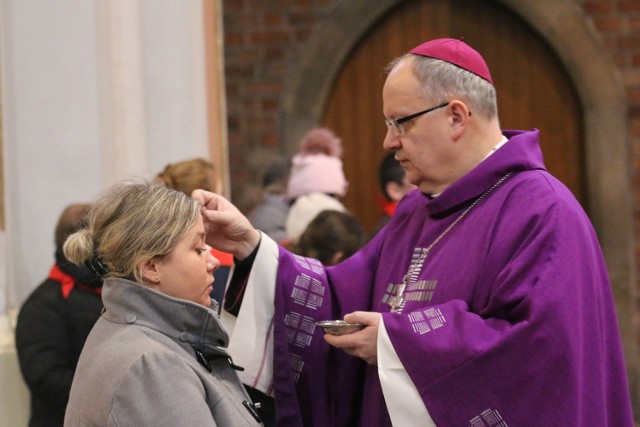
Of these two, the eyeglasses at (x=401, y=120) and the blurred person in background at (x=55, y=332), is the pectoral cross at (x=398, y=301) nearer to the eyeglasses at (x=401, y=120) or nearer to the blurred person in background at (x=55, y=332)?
the eyeglasses at (x=401, y=120)

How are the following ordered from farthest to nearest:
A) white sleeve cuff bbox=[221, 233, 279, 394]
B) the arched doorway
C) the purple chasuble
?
the arched doorway
white sleeve cuff bbox=[221, 233, 279, 394]
the purple chasuble

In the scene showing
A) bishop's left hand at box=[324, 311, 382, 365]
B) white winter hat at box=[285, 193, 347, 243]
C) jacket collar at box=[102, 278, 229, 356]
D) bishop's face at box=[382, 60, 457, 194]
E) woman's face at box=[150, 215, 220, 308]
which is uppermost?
bishop's face at box=[382, 60, 457, 194]

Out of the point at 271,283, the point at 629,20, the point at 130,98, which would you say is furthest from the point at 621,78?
the point at 271,283

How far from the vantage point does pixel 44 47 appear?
4.32m

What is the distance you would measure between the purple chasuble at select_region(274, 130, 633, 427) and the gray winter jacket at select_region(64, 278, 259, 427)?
48 centimetres

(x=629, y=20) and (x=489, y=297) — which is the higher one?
(x=629, y=20)

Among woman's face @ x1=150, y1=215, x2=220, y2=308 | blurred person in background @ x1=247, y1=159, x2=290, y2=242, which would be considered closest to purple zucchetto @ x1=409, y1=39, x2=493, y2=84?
woman's face @ x1=150, y1=215, x2=220, y2=308

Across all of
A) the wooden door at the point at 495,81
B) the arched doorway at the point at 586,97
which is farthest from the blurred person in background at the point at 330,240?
the wooden door at the point at 495,81

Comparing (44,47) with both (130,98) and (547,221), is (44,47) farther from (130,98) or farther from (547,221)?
(547,221)

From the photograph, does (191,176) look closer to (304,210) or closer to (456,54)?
(456,54)

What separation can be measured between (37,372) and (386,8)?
4200mm

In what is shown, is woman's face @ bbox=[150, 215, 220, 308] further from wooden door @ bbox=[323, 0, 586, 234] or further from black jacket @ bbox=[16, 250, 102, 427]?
wooden door @ bbox=[323, 0, 586, 234]

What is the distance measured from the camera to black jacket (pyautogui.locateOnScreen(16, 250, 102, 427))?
371 cm

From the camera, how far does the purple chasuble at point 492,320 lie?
2559 millimetres
